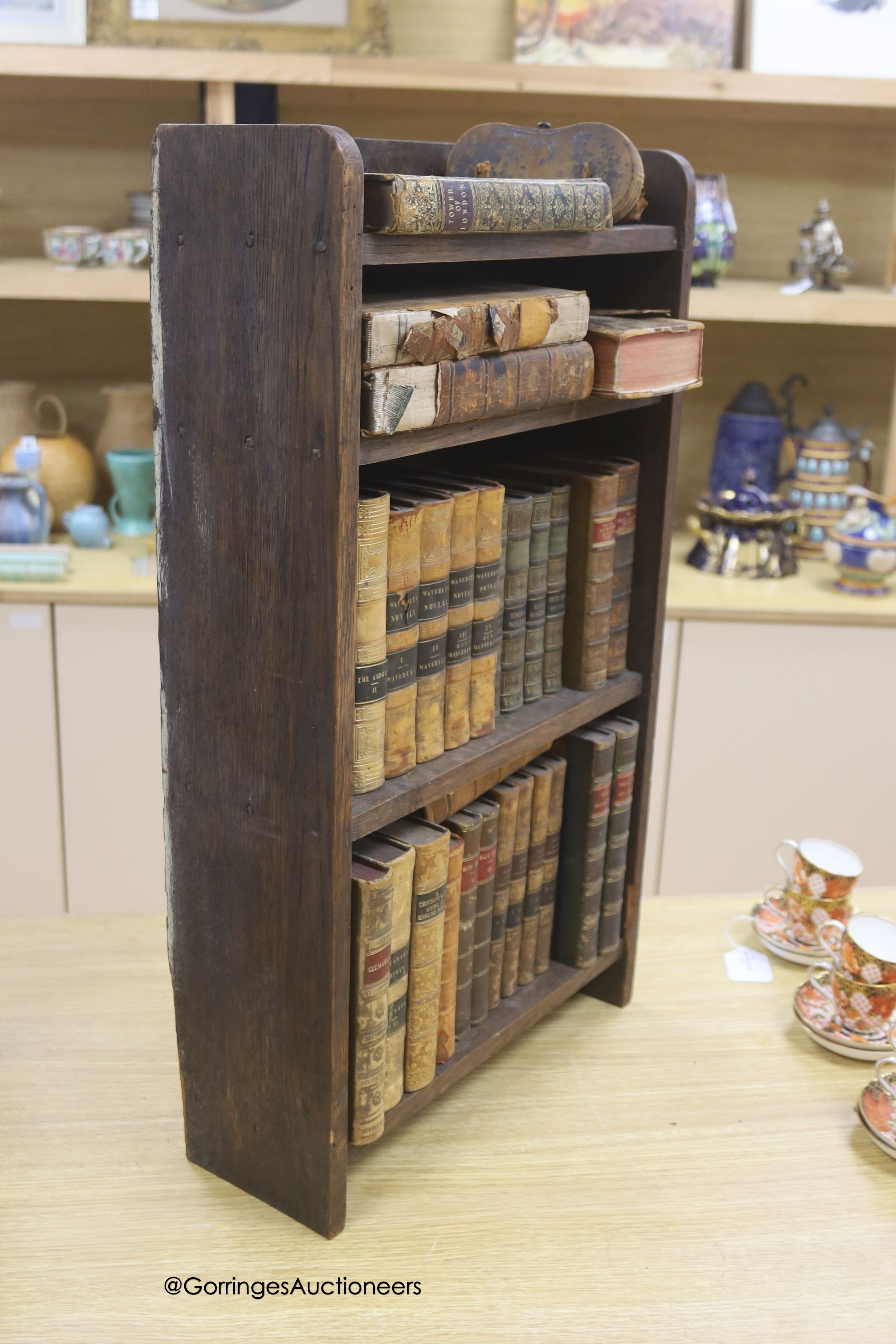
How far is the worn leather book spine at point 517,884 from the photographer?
123cm

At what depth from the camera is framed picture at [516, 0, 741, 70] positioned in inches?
96.1

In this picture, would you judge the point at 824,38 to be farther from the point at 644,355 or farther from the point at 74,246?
the point at 644,355

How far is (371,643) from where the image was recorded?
3.18 ft

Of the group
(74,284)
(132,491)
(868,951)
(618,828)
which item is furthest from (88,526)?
(868,951)

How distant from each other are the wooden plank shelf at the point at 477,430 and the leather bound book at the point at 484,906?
0.34 meters

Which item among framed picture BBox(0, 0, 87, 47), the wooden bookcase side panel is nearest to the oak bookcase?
the wooden bookcase side panel

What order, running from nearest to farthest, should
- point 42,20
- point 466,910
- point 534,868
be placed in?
point 466,910 < point 534,868 < point 42,20

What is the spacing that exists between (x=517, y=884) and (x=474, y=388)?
52cm

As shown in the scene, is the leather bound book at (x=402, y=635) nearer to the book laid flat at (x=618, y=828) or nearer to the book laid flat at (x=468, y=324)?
the book laid flat at (x=468, y=324)

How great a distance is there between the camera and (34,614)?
235 centimetres

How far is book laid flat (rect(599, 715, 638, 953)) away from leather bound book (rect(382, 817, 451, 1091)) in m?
0.28

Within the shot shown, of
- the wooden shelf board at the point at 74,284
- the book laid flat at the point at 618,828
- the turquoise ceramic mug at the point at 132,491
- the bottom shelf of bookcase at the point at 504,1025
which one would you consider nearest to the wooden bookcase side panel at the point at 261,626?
the bottom shelf of bookcase at the point at 504,1025

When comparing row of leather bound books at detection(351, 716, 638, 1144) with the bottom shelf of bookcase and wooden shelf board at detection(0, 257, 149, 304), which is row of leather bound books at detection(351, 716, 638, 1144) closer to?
the bottom shelf of bookcase

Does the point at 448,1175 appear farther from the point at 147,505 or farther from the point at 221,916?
the point at 147,505
